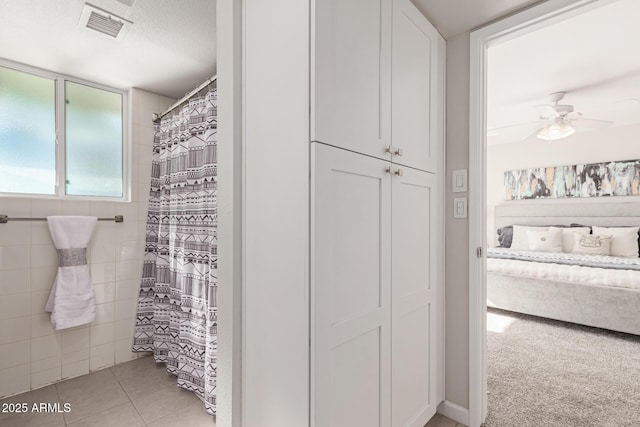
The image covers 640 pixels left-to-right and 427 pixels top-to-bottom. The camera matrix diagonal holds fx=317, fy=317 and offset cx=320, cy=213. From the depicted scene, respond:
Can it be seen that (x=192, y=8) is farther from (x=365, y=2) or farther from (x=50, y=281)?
(x=50, y=281)

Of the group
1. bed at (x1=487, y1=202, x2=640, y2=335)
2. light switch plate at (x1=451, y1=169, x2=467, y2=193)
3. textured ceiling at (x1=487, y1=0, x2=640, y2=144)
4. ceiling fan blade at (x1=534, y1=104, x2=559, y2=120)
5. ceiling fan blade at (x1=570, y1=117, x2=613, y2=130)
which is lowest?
bed at (x1=487, y1=202, x2=640, y2=335)

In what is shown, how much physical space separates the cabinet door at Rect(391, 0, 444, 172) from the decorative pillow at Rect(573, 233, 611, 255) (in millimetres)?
3758

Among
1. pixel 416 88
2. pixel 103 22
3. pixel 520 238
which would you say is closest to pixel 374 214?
pixel 416 88

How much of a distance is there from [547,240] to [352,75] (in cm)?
473

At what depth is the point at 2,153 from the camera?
7.18 ft

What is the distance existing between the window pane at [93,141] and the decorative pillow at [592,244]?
17.9 feet

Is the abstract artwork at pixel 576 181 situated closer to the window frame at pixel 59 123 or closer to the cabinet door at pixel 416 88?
the cabinet door at pixel 416 88

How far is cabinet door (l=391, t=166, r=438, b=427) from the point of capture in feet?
4.73

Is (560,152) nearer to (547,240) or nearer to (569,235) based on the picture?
(569,235)

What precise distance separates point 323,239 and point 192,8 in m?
1.52

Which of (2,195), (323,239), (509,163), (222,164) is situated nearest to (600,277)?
(509,163)

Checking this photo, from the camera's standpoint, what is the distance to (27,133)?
2.29 m

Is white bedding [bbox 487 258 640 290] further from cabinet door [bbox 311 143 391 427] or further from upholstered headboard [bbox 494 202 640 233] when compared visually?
cabinet door [bbox 311 143 391 427]

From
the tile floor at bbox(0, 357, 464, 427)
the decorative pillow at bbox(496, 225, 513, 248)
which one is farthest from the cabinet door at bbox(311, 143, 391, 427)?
the decorative pillow at bbox(496, 225, 513, 248)
